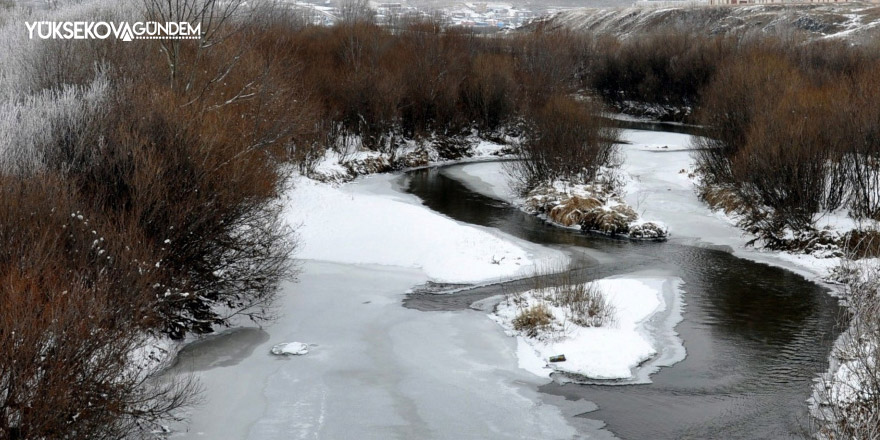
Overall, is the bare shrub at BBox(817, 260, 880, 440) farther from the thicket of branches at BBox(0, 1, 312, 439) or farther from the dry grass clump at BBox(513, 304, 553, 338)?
the thicket of branches at BBox(0, 1, 312, 439)

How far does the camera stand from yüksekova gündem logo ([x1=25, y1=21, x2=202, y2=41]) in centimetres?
2144

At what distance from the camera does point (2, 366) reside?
6785mm

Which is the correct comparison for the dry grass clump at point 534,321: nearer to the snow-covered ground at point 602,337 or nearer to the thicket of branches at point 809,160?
the snow-covered ground at point 602,337

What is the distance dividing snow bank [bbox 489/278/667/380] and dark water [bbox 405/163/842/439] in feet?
2.08

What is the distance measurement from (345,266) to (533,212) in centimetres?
991

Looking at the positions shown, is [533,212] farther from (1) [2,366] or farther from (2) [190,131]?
(1) [2,366]

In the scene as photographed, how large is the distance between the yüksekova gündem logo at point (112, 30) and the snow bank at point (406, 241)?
6386 mm

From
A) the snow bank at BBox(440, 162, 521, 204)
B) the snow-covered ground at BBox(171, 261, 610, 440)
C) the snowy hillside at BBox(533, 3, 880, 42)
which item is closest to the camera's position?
the snow-covered ground at BBox(171, 261, 610, 440)

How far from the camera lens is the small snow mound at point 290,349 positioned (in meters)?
13.5

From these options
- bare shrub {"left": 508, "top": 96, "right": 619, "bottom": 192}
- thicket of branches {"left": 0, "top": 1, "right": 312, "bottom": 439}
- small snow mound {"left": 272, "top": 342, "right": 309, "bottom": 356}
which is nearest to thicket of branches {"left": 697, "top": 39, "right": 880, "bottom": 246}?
bare shrub {"left": 508, "top": 96, "right": 619, "bottom": 192}

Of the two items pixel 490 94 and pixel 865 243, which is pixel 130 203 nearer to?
pixel 865 243

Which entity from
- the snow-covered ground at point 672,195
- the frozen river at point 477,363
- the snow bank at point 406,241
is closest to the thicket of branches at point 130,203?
the frozen river at point 477,363

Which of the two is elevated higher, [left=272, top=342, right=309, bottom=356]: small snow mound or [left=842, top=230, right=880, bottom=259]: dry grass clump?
[left=842, top=230, right=880, bottom=259]: dry grass clump

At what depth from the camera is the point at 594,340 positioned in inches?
562
